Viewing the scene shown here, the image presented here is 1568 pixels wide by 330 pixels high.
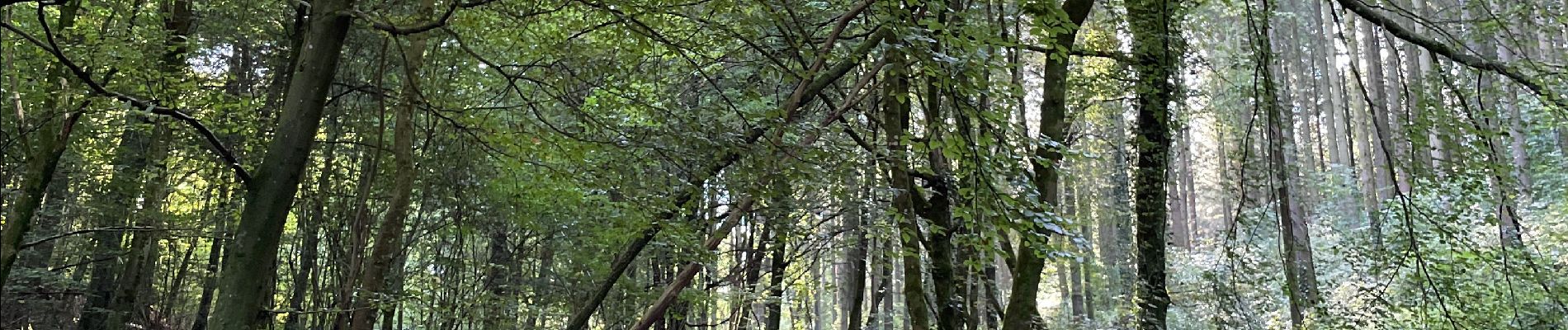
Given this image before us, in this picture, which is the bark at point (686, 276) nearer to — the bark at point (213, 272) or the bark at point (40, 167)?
the bark at point (213, 272)

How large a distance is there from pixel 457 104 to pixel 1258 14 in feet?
14.0

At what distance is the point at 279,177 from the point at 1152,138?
196 inches

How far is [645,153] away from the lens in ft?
13.6

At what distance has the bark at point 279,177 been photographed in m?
2.79

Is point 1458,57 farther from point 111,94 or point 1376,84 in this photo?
point 1376,84

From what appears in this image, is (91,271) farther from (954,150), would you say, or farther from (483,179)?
(954,150)

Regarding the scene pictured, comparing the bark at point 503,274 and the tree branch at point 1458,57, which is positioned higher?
the tree branch at point 1458,57

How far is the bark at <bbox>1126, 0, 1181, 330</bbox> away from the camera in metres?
4.74

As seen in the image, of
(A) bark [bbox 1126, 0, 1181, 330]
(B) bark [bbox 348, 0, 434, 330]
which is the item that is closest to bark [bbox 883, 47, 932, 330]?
(A) bark [bbox 1126, 0, 1181, 330]

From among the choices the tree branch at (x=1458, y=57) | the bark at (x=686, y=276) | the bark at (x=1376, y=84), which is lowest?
the bark at (x=686, y=276)

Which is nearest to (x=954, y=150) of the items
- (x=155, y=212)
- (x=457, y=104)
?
(x=457, y=104)

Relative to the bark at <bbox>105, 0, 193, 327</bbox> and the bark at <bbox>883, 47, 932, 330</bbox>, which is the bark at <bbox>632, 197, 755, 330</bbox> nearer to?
the bark at <bbox>883, 47, 932, 330</bbox>

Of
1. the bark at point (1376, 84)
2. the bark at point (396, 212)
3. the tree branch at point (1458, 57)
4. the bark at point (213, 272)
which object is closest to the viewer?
the tree branch at point (1458, 57)

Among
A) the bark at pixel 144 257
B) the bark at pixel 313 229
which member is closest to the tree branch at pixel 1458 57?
the bark at pixel 313 229
